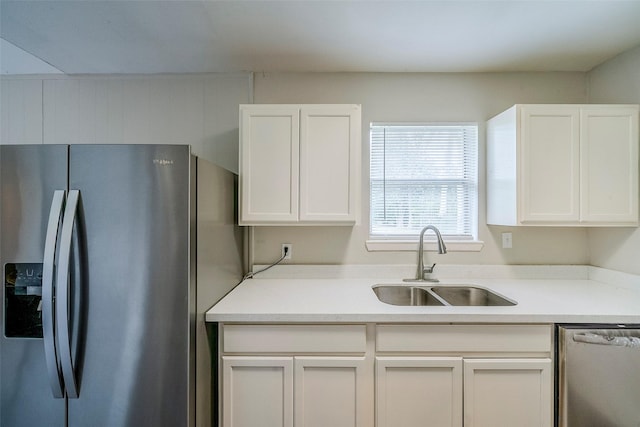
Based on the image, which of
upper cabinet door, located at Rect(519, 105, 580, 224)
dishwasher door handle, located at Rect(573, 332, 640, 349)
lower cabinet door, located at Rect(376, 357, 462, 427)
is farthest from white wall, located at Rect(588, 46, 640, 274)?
lower cabinet door, located at Rect(376, 357, 462, 427)

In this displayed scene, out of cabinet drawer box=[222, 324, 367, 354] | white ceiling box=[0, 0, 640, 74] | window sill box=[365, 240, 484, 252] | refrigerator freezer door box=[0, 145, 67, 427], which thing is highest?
white ceiling box=[0, 0, 640, 74]

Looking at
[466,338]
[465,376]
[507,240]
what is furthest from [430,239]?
[465,376]

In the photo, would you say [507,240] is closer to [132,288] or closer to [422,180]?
[422,180]

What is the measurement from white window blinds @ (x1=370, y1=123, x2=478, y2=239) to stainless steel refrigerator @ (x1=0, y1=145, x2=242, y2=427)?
1.37 metres

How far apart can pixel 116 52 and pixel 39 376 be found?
5.94ft

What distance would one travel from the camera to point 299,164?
174 centimetres

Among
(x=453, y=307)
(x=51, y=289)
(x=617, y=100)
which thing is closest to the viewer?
(x=51, y=289)

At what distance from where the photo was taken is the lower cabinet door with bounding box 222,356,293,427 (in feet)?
4.37

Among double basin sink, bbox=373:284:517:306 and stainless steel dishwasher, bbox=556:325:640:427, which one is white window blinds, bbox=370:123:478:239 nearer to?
double basin sink, bbox=373:284:517:306

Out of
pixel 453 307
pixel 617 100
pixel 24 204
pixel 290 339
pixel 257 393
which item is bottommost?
pixel 257 393

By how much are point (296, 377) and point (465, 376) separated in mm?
781

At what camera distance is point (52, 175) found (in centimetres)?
113

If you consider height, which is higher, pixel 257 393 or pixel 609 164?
pixel 609 164

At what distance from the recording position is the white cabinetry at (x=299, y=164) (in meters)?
1.73
